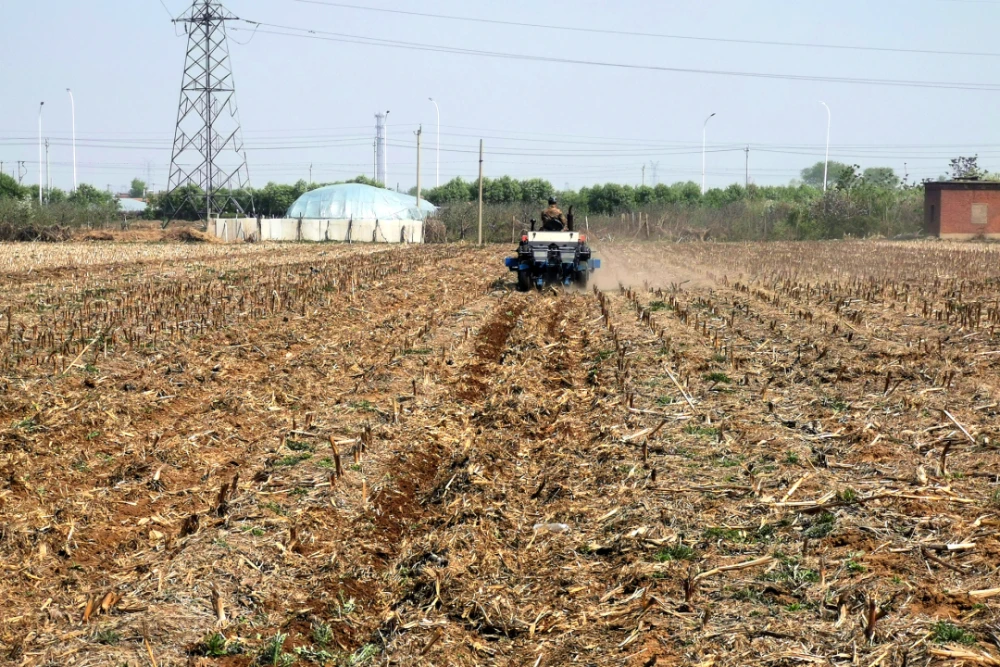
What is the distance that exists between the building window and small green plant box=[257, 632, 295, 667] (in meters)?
57.8

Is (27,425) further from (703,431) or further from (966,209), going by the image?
(966,209)

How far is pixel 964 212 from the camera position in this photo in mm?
55781

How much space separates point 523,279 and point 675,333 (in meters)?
7.73

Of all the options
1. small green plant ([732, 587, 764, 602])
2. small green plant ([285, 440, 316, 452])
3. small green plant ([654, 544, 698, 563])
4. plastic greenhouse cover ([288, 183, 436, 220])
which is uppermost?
plastic greenhouse cover ([288, 183, 436, 220])

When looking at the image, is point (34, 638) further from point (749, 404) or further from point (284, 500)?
point (749, 404)

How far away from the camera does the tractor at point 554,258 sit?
2197 cm

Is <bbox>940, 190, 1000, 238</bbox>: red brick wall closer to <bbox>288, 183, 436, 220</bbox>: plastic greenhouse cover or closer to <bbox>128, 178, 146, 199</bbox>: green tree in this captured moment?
<bbox>288, 183, 436, 220</bbox>: plastic greenhouse cover

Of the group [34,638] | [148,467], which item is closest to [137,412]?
[148,467]

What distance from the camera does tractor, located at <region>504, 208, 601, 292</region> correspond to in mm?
21969

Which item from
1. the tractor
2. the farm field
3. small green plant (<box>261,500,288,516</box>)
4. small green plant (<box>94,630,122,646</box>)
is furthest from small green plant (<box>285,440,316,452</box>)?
the tractor

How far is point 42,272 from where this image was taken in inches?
1047

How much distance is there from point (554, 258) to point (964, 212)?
42216 mm

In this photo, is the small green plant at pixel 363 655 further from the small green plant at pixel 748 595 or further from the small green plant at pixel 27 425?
the small green plant at pixel 27 425

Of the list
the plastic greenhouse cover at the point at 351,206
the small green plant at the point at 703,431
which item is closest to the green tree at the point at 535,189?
the plastic greenhouse cover at the point at 351,206
